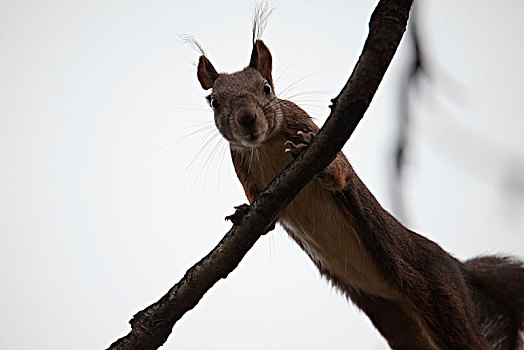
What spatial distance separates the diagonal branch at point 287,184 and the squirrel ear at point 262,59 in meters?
0.84

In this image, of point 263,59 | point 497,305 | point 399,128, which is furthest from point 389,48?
point 497,305

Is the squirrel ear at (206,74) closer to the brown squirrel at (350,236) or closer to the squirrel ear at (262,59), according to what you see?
the brown squirrel at (350,236)

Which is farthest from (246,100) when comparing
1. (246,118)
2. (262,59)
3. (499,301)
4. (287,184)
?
(499,301)

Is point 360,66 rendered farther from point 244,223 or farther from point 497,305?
point 497,305

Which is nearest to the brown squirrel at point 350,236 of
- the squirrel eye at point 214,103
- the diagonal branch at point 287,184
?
the squirrel eye at point 214,103

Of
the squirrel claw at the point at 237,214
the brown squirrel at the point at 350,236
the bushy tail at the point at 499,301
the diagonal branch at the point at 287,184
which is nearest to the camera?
the diagonal branch at the point at 287,184

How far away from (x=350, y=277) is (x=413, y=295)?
232mm

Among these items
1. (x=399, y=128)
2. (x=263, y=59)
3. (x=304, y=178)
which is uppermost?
(x=263, y=59)

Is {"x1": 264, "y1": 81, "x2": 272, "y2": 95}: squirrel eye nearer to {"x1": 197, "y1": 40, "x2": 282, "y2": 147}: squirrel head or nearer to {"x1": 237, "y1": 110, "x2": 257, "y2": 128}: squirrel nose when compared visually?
{"x1": 197, "y1": 40, "x2": 282, "y2": 147}: squirrel head

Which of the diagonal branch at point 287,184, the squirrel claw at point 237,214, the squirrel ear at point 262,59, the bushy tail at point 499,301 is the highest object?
the squirrel ear at point 262,59

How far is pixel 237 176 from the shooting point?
2.30 m

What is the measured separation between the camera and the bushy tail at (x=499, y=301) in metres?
2.54

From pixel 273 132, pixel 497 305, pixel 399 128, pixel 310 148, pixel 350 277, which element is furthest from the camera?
pixel 497 305

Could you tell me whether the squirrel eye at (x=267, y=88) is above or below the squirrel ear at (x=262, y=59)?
below
